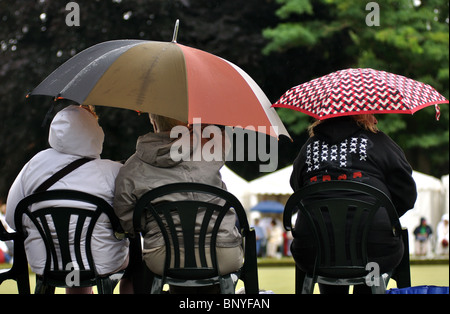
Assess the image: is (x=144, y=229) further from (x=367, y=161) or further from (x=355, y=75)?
(x=355, y=75)

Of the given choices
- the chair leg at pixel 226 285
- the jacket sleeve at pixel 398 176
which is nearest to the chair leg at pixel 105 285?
the chair leg at pixel 226 285

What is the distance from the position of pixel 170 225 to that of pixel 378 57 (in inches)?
690

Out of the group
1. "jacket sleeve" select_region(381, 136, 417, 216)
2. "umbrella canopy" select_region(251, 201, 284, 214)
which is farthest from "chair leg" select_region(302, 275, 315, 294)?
"umbrella canopy" select_region(251, 201, 284, 214)

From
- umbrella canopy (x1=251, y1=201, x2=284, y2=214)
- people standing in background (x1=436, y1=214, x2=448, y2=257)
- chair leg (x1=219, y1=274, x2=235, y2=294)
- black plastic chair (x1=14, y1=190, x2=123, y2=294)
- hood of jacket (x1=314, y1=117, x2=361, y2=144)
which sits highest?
hood of jacket (x1=314, y1=117, x2=361, y2=144)

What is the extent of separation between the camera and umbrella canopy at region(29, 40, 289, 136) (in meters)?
3.72

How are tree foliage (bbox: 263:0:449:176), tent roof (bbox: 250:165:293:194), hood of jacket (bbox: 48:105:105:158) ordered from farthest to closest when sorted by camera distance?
tent roof (bbox: 250:165:293:194)
tree foliage (bbox: 263:0:449:176)
hood of jacket (bbox: 48:105:105:158)

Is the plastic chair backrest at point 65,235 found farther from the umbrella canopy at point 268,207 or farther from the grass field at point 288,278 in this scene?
the umbrella canopy at point 268,207

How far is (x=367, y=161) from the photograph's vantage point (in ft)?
12.8

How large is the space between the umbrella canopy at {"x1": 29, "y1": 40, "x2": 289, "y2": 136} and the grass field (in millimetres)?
5134

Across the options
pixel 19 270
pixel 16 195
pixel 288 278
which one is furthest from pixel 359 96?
A: pixel 288 278

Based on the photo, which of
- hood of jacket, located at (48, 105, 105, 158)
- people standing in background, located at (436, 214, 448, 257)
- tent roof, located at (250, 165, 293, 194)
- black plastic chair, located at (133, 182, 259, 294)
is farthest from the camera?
tent roof, located at (250, 165, 293, 194)

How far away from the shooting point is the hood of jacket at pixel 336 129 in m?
4.00

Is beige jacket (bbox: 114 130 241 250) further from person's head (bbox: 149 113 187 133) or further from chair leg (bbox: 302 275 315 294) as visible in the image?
chair leg (bbox: 302 275 315 294)

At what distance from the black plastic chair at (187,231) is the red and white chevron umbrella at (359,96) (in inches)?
33.3
